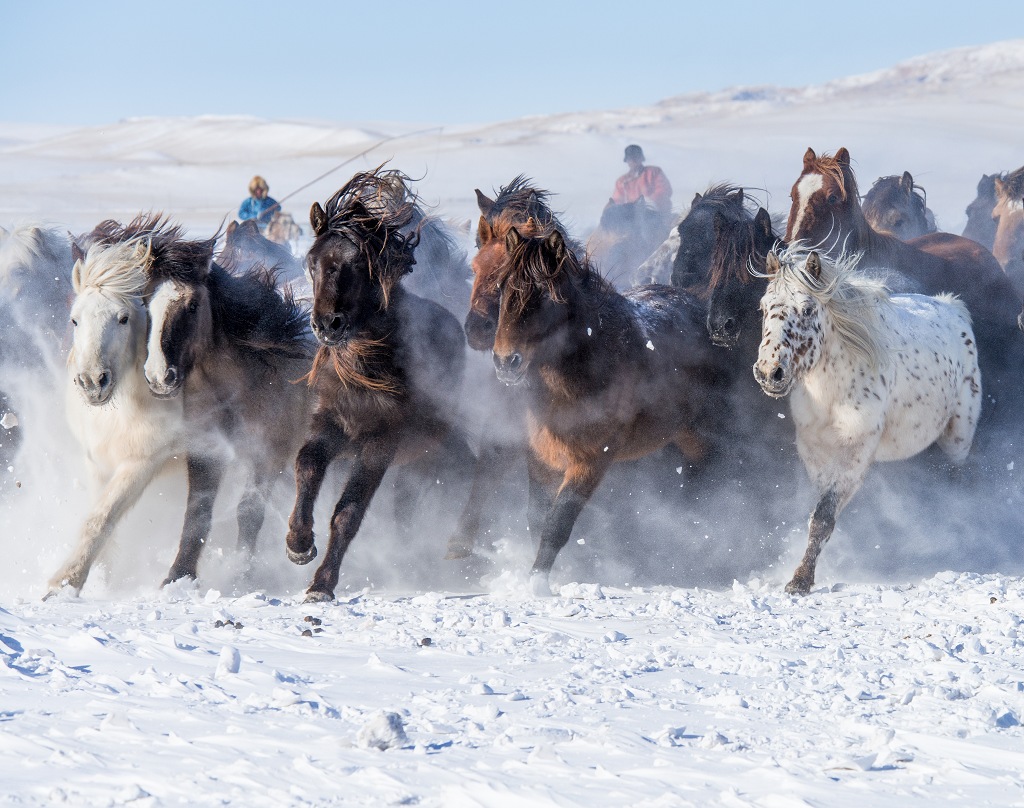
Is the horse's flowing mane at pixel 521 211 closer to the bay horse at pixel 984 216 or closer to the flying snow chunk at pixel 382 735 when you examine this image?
the flying snow chunk at pixel 382 735

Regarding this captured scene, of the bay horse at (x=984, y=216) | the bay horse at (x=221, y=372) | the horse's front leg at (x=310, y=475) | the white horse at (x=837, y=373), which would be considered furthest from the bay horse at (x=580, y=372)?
the bay horse at (x=984, y=216)

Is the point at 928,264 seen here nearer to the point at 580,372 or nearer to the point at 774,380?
the point at 774,380

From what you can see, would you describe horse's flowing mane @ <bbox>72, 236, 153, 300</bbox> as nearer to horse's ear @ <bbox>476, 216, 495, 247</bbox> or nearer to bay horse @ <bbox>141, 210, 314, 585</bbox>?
bay horse @ <bbox>141, 210, 314, 585</bbox>

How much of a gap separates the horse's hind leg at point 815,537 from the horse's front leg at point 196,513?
2589 mm

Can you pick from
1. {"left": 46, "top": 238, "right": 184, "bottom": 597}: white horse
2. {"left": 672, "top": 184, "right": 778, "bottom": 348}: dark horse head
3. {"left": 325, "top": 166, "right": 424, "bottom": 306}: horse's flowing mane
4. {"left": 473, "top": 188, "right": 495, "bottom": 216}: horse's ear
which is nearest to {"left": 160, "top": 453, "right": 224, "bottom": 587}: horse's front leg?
{"left": 46, "top": 238, "right": 184, "bottom": 597}: white horse

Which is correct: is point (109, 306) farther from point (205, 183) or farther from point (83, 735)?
point (205, 183)

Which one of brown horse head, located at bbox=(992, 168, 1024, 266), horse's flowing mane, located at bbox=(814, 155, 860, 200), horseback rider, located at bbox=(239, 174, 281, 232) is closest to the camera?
horse's flowing mane, located at bbox=(814, 155, 860, 200)

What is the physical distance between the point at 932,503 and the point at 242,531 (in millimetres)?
3676

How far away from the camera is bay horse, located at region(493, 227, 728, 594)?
543cm

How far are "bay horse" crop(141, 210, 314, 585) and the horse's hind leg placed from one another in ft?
7.68

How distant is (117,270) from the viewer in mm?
5562

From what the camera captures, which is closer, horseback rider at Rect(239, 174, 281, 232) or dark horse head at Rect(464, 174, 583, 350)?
dark horse head at Rect(464, 174, 583, 350)

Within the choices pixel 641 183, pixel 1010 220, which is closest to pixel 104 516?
pixel 1010 220

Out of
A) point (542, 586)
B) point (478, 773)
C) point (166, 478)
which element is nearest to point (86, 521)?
point (166, 478)
